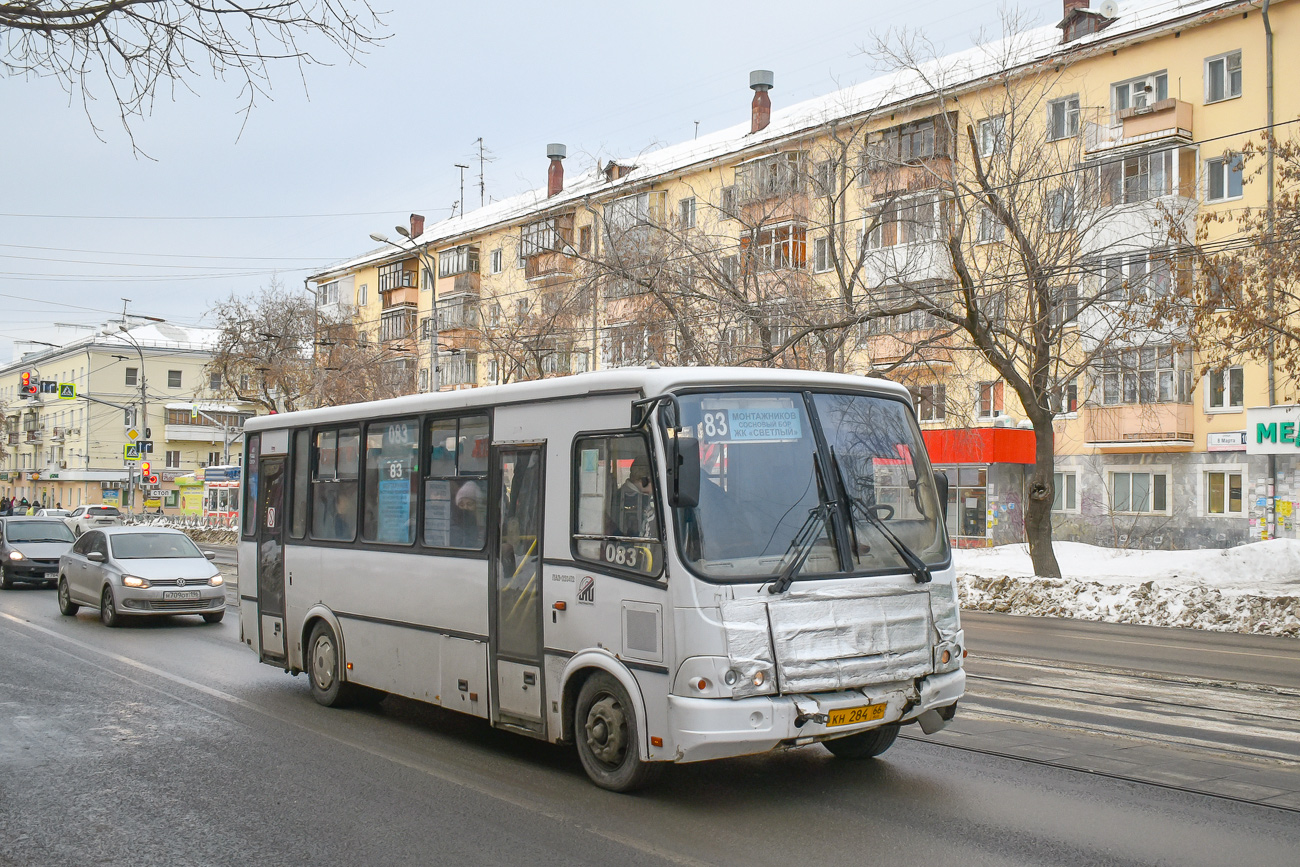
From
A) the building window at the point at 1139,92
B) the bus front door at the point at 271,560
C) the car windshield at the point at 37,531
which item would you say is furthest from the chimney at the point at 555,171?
the bus front door at the point at 271,560

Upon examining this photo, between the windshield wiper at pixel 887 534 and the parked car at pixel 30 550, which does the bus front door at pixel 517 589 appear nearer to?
the windshield wiper at pixel 887 534

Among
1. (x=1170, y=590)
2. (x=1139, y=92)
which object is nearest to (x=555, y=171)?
(x=1139, y=92)

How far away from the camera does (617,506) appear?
23.5 feet

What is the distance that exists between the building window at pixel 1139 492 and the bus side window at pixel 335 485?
30.2 metres

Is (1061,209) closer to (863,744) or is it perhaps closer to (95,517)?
(863,744)

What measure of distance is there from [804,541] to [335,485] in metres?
5.29

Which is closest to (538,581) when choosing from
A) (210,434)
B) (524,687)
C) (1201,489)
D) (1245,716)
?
(524,687)

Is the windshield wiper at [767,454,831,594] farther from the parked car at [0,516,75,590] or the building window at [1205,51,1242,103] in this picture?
the building window at [1205,51,1242,103]

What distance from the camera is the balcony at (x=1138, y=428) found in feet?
111

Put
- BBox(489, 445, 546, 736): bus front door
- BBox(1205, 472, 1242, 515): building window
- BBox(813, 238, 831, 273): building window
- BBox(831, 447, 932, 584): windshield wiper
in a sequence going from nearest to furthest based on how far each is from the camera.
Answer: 1. BBox(831, 447, 932, 584): windshield wiper
2. BBox(489, 445, 546, 736): bus front door
3. BBox(1205, 472, 1242, 515): building window
4. BBox(813, 238, 831, 273): building window

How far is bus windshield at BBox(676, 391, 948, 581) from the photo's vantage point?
22.1 ft

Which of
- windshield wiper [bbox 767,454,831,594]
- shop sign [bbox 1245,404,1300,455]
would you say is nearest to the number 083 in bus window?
windshield wiper [bbox 767,454,831,594]

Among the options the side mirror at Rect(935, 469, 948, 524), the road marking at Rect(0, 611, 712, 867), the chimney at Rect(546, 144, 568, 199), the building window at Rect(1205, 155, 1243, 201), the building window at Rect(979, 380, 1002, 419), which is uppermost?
the chimney at Rect(546, 144, 568, 199)

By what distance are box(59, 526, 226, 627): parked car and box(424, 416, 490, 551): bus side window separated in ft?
31.9
